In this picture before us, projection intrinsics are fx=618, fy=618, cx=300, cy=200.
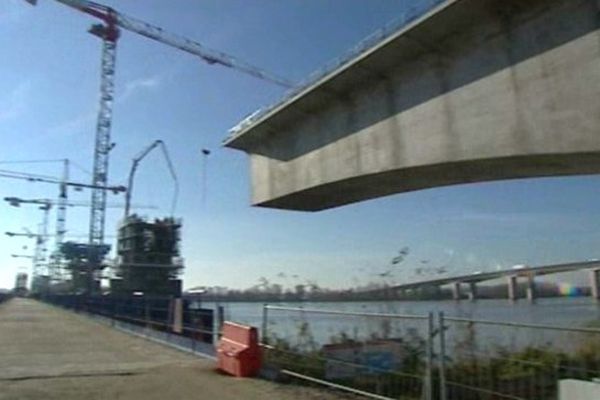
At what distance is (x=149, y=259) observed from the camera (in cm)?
8138

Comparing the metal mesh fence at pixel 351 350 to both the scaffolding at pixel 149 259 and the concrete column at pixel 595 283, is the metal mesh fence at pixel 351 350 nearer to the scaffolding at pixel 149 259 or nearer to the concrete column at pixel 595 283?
the concrete column at pixel 595 283

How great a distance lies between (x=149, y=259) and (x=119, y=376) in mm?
70339

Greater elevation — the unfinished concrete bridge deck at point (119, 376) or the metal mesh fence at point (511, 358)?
the metal mesh fence at point (511, 358)

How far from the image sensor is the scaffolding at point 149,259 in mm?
80125

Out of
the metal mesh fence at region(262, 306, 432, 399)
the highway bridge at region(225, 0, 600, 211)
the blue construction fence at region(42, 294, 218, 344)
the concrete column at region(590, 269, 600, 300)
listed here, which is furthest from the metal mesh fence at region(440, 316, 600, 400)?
the concrete column at region(590, 269, 600, 300)

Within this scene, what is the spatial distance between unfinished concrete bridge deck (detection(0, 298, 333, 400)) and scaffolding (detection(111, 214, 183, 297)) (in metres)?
61.3

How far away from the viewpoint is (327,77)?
16.8 meters

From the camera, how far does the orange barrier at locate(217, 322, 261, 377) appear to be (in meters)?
12.8

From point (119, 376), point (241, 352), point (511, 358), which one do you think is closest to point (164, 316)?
point (119, 376)

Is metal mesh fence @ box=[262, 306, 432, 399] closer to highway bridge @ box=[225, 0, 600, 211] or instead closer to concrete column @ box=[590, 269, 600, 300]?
highway bridge @ box=[225, 0, 600, 211]

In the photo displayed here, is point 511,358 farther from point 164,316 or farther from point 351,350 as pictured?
point 164,316

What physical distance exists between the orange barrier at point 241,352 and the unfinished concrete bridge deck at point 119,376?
359 mm

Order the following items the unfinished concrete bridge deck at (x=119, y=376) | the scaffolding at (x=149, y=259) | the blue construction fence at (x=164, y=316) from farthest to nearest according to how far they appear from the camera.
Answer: the scaffolding at (x=149, y=259)
the blue construction fence at (x=164, y=316)
the unfinished concrete bridge deck at (x=119, y=376)

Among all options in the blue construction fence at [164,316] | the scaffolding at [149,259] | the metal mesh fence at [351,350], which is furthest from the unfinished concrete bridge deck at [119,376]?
the scaffolding at [149,259]
